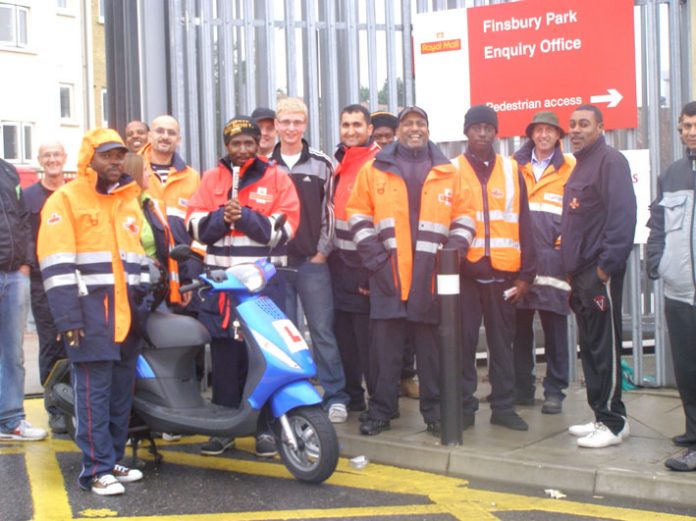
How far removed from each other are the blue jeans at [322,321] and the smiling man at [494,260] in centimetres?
94

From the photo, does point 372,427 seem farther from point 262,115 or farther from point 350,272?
point 262,115

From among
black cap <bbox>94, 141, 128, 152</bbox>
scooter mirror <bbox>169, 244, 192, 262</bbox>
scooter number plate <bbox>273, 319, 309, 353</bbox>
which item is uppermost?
black cap <bbox>94, 141, 128, 152</bbox>

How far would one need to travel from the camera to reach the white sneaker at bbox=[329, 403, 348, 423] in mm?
6926

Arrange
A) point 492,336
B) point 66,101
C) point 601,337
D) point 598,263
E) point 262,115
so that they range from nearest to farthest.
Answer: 1. point 598,263
2. point 601,337
3. point 492,336
4. point 262,115
5. point 66,101

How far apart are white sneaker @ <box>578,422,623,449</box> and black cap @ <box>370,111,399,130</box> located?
2.95m

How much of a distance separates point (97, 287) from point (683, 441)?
3.59 m

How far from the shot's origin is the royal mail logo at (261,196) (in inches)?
246

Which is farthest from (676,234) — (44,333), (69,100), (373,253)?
(69,100)

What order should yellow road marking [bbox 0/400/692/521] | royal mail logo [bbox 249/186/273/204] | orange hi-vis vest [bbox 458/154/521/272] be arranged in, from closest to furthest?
1. yellow road marking [bbox 0/400/692/521]
2. royal mail logo [bbox 249/186/273/204]
3. orange hi-vis vest [bbox 458/154/521/272]

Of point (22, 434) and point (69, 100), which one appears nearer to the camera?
Answer: point (22, 434)

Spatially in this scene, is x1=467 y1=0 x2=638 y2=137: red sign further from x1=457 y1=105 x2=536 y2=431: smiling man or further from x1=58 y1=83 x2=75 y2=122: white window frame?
x1=58 y1=83 x2=75 y2=122: white window frame

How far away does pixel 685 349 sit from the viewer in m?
5.78

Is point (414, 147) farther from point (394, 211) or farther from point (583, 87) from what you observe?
point (583, 87)

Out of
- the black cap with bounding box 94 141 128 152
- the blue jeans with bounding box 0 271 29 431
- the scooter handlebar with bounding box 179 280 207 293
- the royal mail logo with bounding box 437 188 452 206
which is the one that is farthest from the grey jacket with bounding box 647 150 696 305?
the blue jeans with bounding box 0 271 29 431
